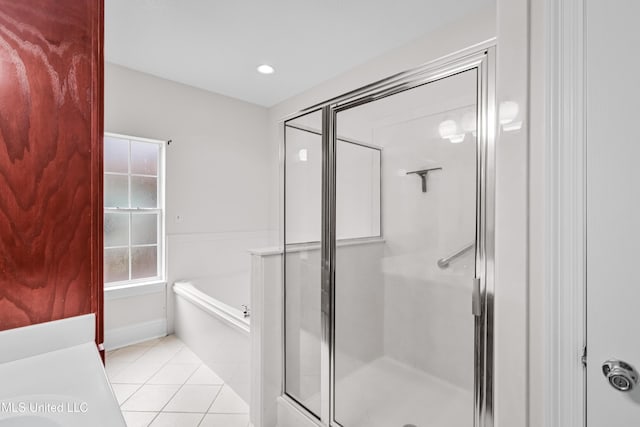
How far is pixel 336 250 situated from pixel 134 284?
224 centimetres

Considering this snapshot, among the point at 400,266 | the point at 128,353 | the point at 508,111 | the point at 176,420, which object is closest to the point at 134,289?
the point at 128,353

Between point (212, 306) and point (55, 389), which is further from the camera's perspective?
point (212, 306)

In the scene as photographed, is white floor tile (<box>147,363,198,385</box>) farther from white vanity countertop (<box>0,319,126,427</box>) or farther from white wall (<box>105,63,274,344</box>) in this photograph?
white vanity countertop (<box>0,319,126,427</box>)

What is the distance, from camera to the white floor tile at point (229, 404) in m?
1.85

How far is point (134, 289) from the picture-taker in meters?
2.73

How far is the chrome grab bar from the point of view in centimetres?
119

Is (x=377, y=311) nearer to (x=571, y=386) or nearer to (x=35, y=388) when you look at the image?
(x=571, y=386)

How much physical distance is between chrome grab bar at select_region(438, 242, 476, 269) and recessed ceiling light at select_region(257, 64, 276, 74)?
233 centimetres

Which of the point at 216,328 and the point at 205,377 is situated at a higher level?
the point at 216,328

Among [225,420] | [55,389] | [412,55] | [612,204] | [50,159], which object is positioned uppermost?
[412,55]

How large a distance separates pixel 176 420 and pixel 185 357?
79 centimetres

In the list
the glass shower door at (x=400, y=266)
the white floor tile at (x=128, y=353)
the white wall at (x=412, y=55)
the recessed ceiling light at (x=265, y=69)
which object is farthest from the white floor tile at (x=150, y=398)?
the recessed ceiling light at (x=265, y=69)

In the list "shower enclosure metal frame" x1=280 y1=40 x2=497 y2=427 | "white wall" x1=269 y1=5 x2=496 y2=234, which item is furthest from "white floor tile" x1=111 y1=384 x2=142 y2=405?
"shower enclosure metal frame" x1=280 y1=40 x2=497 y2=427

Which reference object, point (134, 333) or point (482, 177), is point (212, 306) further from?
point (482, 177)
